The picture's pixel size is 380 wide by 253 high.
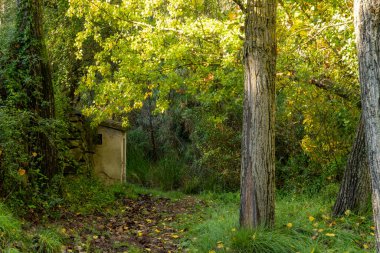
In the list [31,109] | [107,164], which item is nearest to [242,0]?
[31,109]

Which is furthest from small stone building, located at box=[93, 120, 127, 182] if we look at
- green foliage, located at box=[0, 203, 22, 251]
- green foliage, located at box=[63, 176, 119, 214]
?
green foliage, located at box=[0, 203, 22, 251]

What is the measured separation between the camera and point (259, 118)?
20.9 feet

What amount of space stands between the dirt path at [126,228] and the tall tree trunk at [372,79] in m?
3.61

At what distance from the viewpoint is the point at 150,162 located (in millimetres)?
17219

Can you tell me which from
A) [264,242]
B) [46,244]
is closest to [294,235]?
[264,242]

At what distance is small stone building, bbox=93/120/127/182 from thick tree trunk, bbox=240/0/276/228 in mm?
6953

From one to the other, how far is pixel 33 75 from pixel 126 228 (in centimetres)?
305

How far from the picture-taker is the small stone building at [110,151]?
12742mm

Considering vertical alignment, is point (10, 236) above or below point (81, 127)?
below

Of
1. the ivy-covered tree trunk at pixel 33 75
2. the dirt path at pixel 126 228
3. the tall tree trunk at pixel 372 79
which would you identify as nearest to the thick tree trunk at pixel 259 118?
the dirt path at pixel 126 228

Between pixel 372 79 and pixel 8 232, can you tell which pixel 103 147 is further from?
pixel 372 79

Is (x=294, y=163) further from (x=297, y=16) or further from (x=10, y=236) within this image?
(x=10, y=236)

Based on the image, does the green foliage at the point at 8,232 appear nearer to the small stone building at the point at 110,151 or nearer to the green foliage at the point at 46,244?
the green foliage at the point at 46,244

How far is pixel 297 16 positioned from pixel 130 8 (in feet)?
11.1
